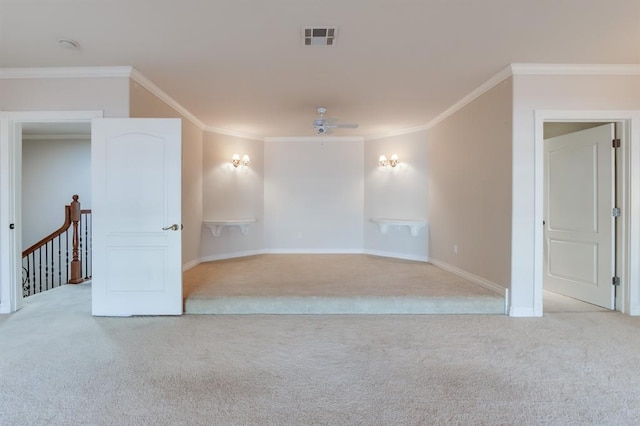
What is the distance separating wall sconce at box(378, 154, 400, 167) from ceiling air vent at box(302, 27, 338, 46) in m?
3.29

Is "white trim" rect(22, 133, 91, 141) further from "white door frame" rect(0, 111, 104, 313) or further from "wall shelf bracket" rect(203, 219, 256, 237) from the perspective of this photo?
"wall shelf bracket" rect(203, 219, 256, 237)

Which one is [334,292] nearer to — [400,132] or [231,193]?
[231,193]

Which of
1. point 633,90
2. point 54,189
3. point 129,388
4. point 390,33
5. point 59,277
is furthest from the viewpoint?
point 54,189

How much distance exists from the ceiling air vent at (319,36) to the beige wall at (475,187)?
1982mm

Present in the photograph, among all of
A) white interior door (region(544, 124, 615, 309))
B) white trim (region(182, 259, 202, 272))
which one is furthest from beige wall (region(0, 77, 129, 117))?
white interior door (region(544, 124, 615, 309))

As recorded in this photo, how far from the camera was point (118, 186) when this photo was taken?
125 inches

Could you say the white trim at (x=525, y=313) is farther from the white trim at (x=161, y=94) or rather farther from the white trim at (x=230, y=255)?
the white trim at (x=161, y=94)

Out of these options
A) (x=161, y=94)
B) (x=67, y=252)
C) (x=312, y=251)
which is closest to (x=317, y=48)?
(x=161, y=94)

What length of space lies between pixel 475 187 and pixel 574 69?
1.51 m

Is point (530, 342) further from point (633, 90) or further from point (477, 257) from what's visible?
point (633, 90)

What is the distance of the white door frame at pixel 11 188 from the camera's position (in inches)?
129

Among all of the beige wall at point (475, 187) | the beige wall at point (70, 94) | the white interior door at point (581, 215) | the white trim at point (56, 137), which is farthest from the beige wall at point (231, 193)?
the white interior door at point (581, 215)

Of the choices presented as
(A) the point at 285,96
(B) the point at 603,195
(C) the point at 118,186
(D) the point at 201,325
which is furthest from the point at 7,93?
(B) the point at 603,195

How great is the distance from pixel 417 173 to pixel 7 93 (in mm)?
5481
